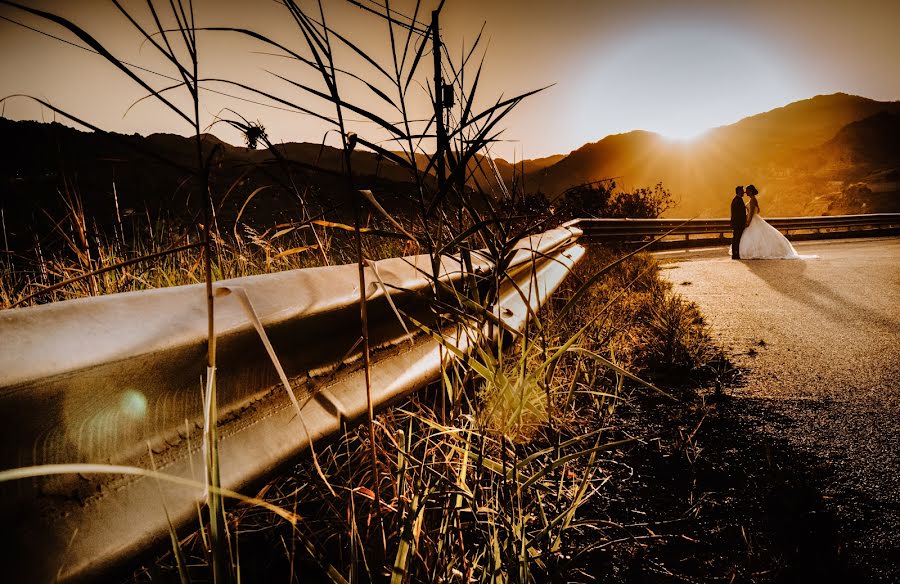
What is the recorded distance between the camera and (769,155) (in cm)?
12044

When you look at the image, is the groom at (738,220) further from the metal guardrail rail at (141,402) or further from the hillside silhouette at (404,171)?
the metal guardrail rail at (141,402)

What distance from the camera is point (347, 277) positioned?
1240mm

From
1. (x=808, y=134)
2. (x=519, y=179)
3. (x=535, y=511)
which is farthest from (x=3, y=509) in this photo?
(x=808, y=134)

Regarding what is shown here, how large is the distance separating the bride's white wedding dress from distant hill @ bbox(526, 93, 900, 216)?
183 ft

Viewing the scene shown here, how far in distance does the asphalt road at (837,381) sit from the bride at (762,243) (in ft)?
20.9

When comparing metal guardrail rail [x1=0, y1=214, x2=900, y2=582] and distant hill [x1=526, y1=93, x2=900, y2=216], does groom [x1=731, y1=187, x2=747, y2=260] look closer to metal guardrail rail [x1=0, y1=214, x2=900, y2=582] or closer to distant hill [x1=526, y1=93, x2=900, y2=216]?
metal guardrail rail [x1=0, y1=214, x2=900, y2=582]

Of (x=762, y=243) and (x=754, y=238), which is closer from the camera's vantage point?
(x=762, y=243)

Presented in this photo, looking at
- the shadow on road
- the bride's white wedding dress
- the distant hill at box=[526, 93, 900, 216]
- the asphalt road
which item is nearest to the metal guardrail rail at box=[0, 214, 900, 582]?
the asphalt road

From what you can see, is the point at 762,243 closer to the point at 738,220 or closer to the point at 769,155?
the point at 738,220

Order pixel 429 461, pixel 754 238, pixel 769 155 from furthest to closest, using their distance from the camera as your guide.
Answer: pixel 769 155 < pixel 754 238 < pixel 429 461

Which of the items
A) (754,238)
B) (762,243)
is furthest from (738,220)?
(762,243)

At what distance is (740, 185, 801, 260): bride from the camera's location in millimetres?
10773

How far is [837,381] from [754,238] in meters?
11.4

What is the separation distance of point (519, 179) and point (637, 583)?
56.1 inches
